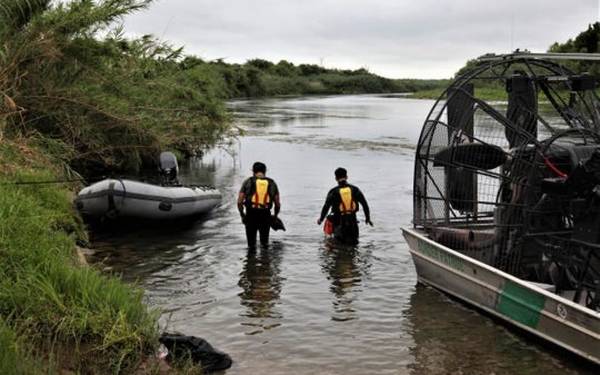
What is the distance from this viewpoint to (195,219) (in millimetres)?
14508

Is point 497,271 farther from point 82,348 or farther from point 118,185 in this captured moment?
point 118,185

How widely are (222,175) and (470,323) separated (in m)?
15.0

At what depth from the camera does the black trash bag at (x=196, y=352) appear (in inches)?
244

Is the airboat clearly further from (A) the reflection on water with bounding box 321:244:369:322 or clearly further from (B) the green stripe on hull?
(A) the reflection on water with bounding box 321:244:369:322

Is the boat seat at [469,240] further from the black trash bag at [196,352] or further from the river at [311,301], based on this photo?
the black trash bag at [196,352]

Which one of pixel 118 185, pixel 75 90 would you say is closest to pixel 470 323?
pixel 118 185

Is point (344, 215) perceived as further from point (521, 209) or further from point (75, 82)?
point (75, 82)

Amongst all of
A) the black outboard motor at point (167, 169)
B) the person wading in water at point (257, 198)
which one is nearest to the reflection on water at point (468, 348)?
the person wading in water at point (257, 198)

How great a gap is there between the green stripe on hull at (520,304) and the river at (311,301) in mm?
274

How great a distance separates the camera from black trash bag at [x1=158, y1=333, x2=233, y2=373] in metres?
6.19

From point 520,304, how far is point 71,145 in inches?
349

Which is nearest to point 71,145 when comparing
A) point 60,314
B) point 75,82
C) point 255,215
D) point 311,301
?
point 75,82

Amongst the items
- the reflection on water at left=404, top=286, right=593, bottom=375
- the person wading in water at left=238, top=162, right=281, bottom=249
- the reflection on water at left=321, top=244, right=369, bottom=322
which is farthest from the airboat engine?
the person wading in water at left=238, top=162, right=281, bottom=249

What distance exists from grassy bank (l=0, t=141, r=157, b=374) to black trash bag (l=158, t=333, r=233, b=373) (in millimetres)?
284
